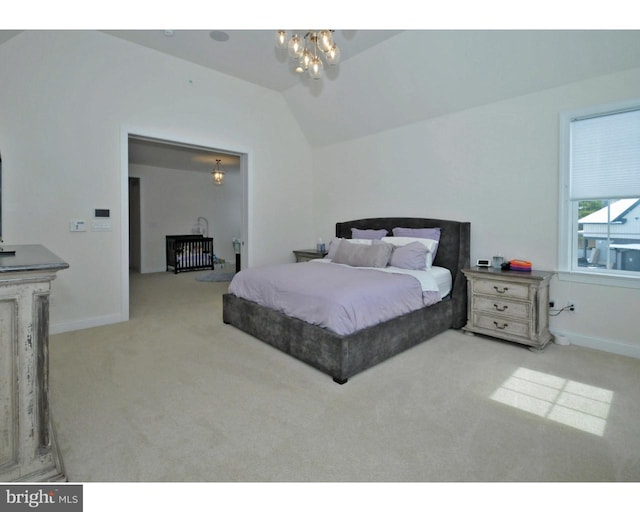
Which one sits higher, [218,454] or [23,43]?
[23,43]

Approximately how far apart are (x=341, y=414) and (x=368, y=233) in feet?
9.81

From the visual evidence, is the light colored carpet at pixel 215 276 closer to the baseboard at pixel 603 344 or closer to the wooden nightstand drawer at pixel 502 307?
the wooden nightstand drawer at pixel 502 307

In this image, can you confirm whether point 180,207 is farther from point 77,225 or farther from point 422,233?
point 422,233

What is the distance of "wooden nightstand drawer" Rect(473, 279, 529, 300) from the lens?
3074mm

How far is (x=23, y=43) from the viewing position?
124 inches

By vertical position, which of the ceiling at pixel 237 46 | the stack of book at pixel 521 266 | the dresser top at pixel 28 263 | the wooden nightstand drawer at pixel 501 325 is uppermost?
the ceiling at pixel 237 46

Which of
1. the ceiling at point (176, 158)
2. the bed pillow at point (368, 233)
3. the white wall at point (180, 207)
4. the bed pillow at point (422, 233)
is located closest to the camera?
the bed pillow at point (422, 233)

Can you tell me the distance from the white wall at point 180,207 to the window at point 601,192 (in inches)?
225

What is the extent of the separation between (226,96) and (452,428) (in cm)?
468

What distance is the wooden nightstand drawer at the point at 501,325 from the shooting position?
10.1 feet

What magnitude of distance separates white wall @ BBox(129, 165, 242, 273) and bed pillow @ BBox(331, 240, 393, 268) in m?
3.98

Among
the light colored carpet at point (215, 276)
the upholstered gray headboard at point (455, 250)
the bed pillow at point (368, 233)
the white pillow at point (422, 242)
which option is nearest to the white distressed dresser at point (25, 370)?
the white pillow at point (422, 242)
